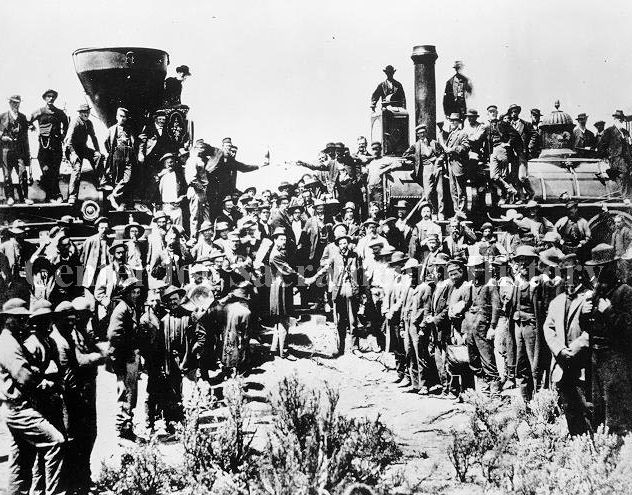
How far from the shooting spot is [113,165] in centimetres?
1354

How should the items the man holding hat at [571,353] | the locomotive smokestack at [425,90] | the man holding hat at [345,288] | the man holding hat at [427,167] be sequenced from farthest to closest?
1. the locomotive smokestack at [425,90]
2. the man holding hat at [427,167]
3. the man holding hat at [345,288]
4. the man holding hat at [571,353]

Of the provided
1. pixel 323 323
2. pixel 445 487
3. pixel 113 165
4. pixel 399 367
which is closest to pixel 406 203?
pixel 323 323

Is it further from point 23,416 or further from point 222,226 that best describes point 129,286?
point 222,226

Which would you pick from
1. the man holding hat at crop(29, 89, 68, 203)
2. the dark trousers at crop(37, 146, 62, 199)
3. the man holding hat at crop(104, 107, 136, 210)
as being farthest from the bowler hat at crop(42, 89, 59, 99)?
the man holding hat at crop(104, 107, 136, 210)

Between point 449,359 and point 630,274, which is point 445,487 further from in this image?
point 630,274

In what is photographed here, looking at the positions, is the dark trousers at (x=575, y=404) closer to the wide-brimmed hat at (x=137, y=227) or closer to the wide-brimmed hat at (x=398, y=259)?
the wide-brimmed hat at (x=398, y=259)

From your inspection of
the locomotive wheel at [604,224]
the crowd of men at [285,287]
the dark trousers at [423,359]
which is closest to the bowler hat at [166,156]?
the crowd of men at [285,287]

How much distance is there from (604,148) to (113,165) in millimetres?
10365

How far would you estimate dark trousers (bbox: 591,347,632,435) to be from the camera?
6.57m

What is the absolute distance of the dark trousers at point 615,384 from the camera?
6574 mm

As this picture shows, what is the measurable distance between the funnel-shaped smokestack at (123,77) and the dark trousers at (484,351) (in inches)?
346

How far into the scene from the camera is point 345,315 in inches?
456

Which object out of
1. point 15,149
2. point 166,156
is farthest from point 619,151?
point 15,149

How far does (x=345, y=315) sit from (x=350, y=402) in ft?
7.00
